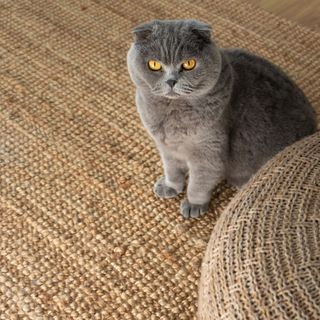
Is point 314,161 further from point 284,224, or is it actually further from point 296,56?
point 296,56

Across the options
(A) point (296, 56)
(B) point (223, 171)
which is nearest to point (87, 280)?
(B) point (223, 171)

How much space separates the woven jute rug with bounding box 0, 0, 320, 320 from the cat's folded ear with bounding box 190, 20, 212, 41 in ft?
1.69

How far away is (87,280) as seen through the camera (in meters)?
1.19

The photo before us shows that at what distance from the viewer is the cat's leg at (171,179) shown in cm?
127

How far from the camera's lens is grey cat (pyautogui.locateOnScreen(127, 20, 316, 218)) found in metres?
1.01

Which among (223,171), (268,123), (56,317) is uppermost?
(268,123)

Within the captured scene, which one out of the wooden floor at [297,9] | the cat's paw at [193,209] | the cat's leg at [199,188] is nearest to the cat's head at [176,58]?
the cat's leg at [199,188]

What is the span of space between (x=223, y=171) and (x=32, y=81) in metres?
0.86

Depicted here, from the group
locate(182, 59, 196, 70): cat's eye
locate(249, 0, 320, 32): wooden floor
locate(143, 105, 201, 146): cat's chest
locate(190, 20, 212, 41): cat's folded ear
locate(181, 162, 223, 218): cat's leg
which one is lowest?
locate(181, 162, 223, 218): cat's leg

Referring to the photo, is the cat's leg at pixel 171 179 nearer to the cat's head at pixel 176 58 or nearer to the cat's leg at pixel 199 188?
the cat's leg at pixel 199 188

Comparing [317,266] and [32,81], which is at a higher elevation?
[317,266]

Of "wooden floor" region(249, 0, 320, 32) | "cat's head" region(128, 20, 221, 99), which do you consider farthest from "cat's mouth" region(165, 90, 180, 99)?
"wooden floor" region(249, 0, 320, 32)

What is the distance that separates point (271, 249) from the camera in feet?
2.69

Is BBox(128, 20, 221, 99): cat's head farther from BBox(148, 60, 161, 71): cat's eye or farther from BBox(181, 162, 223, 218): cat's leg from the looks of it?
BBox(181, 162, 223, 218): cat's leg
